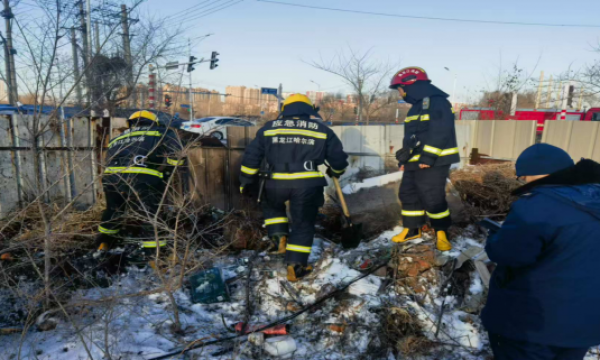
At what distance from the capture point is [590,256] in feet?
5.54

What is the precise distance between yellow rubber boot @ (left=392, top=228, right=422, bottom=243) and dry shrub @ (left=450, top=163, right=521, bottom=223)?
0.94 m

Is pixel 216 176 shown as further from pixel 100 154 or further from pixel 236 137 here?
pixel 100 154

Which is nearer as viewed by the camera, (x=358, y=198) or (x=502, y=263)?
(x=502, y=263)

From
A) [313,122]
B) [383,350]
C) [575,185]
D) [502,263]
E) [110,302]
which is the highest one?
[313,122]

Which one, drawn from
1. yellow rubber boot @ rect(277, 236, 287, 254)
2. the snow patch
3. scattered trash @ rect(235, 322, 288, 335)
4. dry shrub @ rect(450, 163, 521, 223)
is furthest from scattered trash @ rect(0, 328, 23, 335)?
dry shrub @ rect(450, 163, 521, 223)

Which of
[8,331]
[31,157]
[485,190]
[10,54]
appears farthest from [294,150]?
[31,157]

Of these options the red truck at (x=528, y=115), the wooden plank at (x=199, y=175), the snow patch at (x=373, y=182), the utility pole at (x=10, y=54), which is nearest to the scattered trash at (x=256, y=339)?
the utility pole at (x=10, y=54)

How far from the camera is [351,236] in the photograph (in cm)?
427

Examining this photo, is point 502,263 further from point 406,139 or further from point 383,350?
point 406,139

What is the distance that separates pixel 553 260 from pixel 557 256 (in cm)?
3

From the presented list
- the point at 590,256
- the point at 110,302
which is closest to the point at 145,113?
the point at 110,302

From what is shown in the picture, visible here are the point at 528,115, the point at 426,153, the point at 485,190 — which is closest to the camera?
the point at 426,153

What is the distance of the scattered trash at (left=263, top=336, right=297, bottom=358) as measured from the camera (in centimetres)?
255

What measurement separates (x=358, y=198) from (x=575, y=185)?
3721mm
